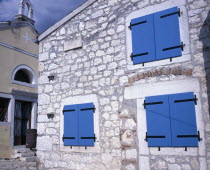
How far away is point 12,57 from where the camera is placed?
10242 mm

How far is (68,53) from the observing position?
691 cm

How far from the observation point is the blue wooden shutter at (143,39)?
18.3 feet

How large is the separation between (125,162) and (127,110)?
1.22m

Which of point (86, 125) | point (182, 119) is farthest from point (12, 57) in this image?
point (182, 119)

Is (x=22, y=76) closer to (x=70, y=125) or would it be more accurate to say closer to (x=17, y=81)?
(x=17, y=81)

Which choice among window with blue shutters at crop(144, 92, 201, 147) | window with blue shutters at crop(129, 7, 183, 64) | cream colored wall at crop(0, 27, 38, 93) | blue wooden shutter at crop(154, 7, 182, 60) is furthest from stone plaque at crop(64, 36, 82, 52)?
cream colored wall at crop(0, 27, 38, 93)

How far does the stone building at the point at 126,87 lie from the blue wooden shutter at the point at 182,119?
0.07 ft

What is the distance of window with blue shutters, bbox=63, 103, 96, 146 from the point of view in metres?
6.08

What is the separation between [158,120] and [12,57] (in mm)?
7561

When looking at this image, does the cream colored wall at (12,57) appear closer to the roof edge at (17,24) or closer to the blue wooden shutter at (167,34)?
the roof edge at (17,24)

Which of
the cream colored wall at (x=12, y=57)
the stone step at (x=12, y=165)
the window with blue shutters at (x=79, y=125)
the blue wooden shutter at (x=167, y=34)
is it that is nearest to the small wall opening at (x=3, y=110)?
the cream colored wall at (x=12, y=57)

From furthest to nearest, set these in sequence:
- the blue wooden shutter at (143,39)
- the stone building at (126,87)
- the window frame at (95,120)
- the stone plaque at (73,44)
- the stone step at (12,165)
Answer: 1. the stone step at (12,165)
2. the stone plaque at (73,44)
3. the window frame at (95,120)
4. the blue wooden shutter at (143,39)
5. the stone building at (126,87)

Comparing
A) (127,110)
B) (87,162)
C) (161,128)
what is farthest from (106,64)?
(87,162)

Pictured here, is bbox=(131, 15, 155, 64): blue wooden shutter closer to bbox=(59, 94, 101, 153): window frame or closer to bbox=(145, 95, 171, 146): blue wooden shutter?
bbox=(145, 95, 171, 146): blue wooden shutter
